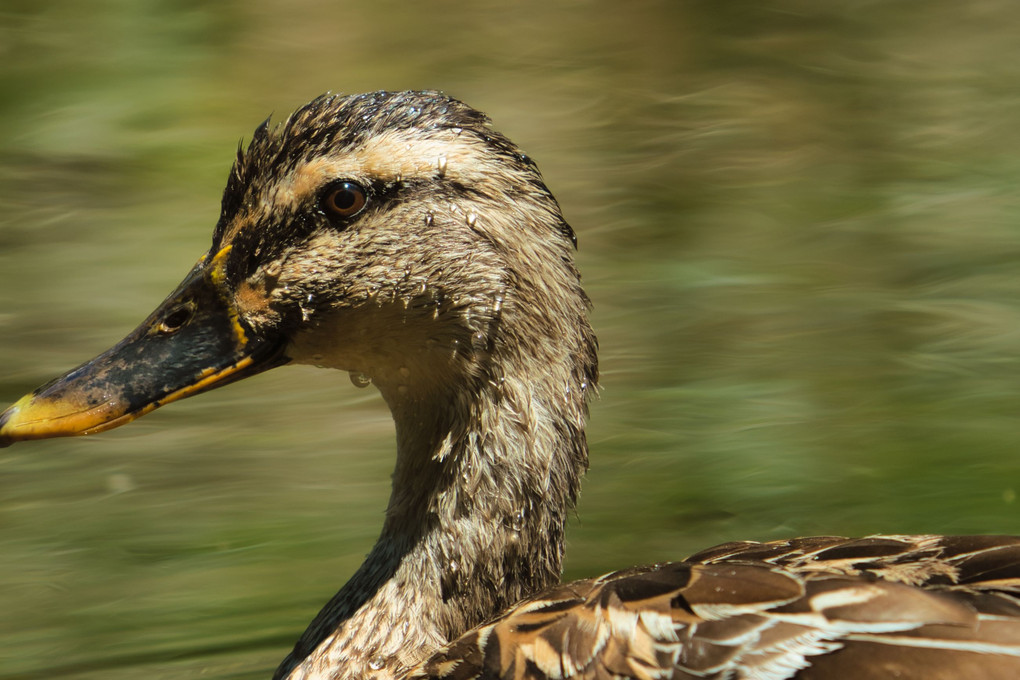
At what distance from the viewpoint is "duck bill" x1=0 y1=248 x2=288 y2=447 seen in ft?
11.1

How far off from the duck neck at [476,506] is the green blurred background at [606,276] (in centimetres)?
66

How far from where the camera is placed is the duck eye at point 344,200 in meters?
3.40

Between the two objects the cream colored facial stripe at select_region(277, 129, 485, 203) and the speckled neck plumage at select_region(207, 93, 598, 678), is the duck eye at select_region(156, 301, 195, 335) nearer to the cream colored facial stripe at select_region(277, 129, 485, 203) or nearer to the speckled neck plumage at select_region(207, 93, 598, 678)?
the speckled neck plumage at select_region(207, 93, 598, 678)

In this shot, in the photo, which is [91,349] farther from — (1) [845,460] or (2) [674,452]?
(1) [845,460]

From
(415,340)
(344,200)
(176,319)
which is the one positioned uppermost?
(344,200)

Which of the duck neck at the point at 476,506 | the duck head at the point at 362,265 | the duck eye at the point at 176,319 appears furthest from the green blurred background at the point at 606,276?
the duck eye at the point at 176,319

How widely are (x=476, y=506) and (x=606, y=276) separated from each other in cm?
333

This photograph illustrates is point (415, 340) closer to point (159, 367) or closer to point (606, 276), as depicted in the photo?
point (159, 367)

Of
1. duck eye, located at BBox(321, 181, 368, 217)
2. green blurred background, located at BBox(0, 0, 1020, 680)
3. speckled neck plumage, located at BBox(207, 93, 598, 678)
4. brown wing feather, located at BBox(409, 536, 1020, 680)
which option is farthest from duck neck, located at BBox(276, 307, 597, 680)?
green blurred background, located at BBox(0, 0, 1020, 680)

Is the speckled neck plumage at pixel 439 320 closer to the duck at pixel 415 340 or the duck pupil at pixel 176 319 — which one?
the duck at pixel 415 340

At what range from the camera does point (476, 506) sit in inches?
137

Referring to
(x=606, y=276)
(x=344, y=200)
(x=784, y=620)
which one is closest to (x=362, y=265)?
(x=344, y=200)

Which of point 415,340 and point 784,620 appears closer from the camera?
point 784,620

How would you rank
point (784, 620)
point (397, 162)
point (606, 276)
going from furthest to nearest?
point (606, 276) → point (397, 162) → point (784, 620)
